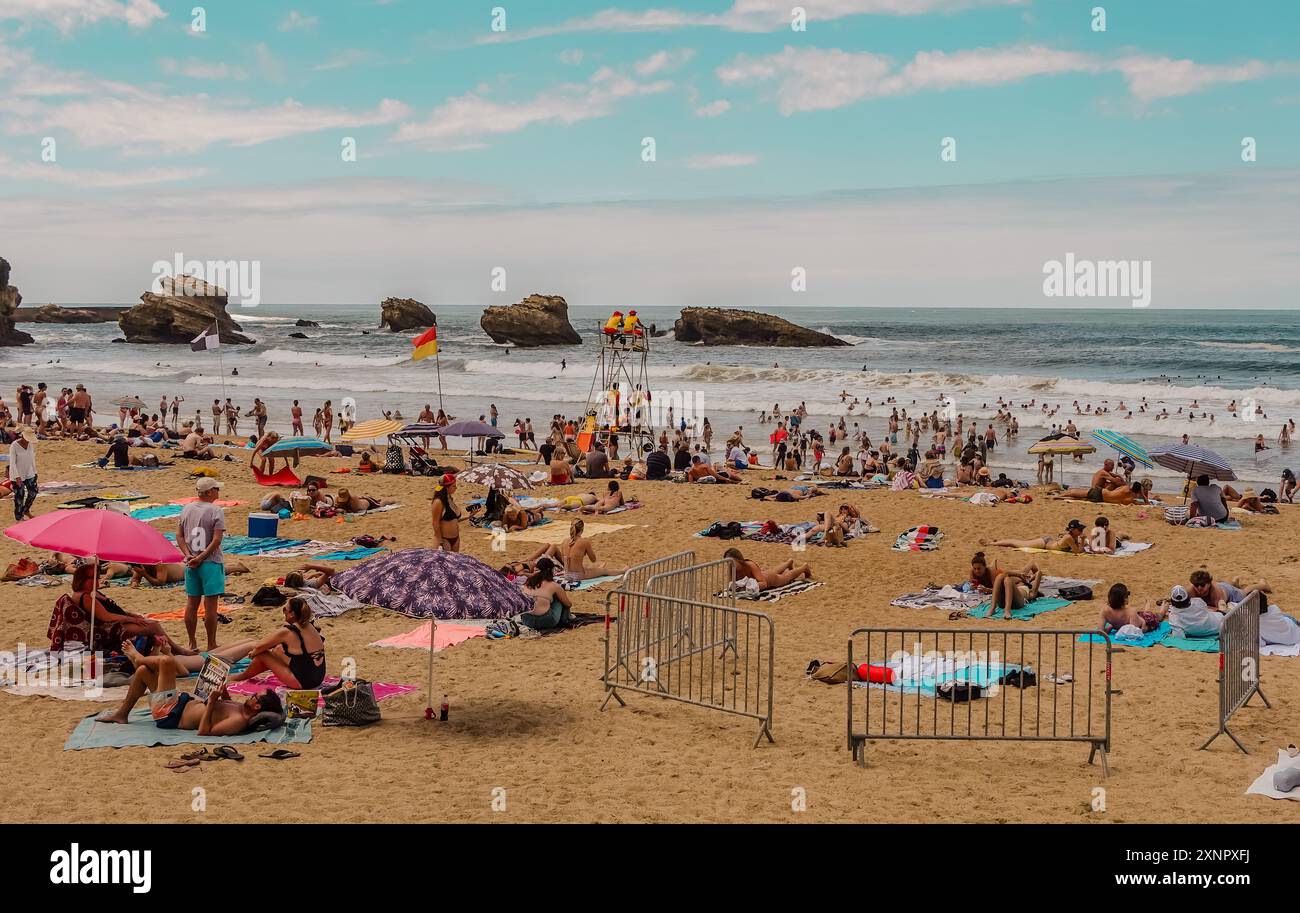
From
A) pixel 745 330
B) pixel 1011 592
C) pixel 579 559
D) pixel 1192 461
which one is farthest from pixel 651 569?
pixel 745 330

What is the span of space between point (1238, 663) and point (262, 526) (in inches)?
502

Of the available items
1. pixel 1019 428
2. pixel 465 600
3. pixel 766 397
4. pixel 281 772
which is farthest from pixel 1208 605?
pixel 766 397

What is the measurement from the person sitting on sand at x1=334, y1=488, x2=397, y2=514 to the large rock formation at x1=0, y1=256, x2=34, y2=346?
75227 mm

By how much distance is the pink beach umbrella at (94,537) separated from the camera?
900 cm

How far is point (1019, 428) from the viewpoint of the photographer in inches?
1549

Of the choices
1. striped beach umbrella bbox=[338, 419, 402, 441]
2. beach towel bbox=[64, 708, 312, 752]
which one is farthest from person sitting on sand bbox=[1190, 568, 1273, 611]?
striped beach umbrella bbox=[338, 419, 402, 441]

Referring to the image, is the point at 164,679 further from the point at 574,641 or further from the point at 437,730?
the point at 574,641

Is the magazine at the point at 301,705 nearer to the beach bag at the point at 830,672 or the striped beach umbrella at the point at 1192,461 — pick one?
the beach bag at the point at 830,672

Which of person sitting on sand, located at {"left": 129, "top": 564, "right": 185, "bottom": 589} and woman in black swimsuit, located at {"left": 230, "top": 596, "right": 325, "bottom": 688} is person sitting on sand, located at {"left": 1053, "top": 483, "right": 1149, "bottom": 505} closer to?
person sitting on sand, located at {"left": 129, "top": 564, "right": 185, "bottom": 589}

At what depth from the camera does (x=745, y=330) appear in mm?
90750

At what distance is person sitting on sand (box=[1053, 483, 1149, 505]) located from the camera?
20.6 metres

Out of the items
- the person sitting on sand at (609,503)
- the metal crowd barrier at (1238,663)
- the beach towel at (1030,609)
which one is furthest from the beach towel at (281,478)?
the metal crowd barrier at (1238,663)

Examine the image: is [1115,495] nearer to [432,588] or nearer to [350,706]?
[432,588]

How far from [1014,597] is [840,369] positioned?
54.6m
